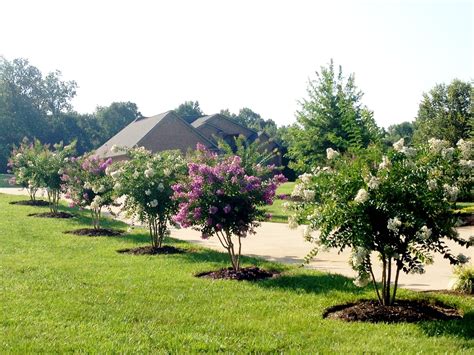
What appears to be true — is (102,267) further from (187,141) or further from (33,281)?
(187,141)

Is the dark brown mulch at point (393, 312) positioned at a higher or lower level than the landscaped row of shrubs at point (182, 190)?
lower

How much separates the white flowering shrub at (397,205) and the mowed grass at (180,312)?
853 mm

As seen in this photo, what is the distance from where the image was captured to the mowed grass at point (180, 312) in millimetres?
5133

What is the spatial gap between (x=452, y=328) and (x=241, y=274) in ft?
12.5

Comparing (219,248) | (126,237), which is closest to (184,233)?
(126,237)

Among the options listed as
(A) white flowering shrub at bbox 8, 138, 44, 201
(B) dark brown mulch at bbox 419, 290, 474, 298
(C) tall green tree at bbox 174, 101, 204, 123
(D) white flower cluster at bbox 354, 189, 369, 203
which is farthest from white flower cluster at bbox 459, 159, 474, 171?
(C) tall green tree at bbox 174, 101, 204, 123

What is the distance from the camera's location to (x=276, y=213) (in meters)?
21.1

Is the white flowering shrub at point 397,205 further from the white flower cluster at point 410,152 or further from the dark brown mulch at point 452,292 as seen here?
the dark brown mulch at point 452,292

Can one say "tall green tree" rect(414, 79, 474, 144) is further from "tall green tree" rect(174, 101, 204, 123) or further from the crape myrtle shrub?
"tall green tree" rect(174, 101, 204, 123)

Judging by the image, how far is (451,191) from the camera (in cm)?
592

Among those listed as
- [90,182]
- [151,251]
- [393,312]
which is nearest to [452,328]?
[393,312]

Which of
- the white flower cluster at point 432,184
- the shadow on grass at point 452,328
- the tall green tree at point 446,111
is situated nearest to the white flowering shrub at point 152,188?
the white flower cluster at point 432,184

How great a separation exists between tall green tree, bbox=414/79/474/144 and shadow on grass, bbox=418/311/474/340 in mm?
31950

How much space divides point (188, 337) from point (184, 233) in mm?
10823
